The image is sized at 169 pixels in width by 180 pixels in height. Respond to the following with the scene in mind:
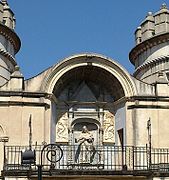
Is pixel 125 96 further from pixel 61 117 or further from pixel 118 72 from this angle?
pixel 61 117

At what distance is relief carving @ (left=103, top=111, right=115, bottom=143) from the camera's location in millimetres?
28453

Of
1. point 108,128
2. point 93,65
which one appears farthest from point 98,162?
point 93,65

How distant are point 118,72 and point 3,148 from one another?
6.88m

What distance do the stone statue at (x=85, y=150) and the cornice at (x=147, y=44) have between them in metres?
9.42

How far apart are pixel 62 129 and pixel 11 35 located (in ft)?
24.5

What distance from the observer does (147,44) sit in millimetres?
34812

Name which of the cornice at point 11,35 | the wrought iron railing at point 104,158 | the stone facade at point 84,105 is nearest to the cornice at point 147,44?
the stone facade at point 84,105

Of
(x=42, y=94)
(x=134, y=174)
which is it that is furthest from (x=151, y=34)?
(x=134, y=174)

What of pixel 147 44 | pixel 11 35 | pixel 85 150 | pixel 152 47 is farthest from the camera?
pixel 147 44

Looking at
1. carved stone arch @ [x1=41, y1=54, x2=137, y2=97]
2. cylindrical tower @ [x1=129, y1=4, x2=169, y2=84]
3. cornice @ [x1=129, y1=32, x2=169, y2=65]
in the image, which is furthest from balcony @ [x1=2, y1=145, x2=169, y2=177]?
cornice @ [x1=129, y1=32, x2=169, y2=65]

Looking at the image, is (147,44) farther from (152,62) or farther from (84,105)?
(84,105)

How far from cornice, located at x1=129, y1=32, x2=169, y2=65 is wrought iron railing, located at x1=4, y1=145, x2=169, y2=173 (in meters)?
9.22

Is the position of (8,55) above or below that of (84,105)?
above

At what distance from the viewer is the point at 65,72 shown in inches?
1080
